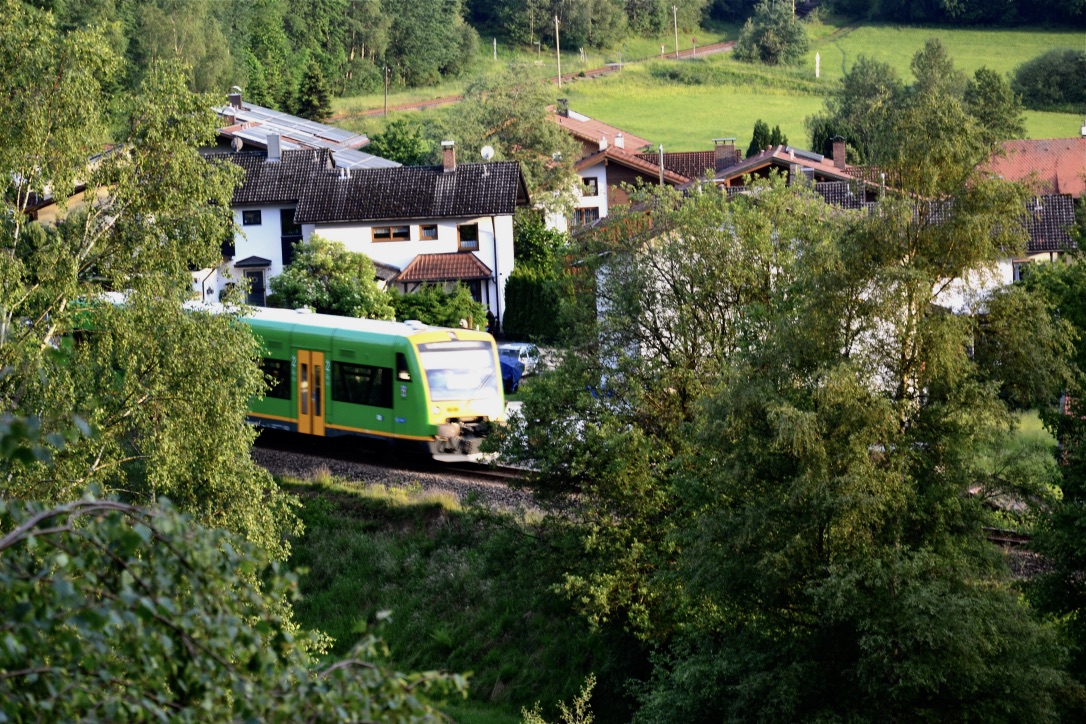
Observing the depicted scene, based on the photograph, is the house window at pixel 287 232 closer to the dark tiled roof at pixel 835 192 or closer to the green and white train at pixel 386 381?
the dark tiled roof at pixel 835 192

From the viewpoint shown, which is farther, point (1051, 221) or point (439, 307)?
point (1051, 221)

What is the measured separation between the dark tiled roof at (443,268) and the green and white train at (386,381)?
19074 mm

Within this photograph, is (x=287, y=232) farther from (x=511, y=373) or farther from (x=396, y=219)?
(x=511, y=373)

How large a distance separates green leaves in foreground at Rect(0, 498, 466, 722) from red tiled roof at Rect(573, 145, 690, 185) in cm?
5595

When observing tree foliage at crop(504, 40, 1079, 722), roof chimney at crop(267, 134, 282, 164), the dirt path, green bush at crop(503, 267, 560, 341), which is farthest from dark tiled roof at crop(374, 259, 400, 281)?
the dirt path

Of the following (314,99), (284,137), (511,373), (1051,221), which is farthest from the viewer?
(314,99)

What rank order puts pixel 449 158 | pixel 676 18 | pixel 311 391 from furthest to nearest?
pixel 676 18 < pixel 449 158 < pixel 311 391

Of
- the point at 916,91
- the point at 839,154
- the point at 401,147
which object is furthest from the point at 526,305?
the point at 401,147

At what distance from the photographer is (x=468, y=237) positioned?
159 ft

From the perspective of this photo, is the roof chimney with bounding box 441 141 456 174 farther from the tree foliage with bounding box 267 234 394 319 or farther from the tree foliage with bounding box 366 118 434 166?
the tree foliage with bounding box 366 118 434 166

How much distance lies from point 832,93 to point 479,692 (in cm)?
7715

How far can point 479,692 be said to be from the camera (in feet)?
72.8

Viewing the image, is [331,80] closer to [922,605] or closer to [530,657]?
[530,657]

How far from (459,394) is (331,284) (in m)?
17.7
